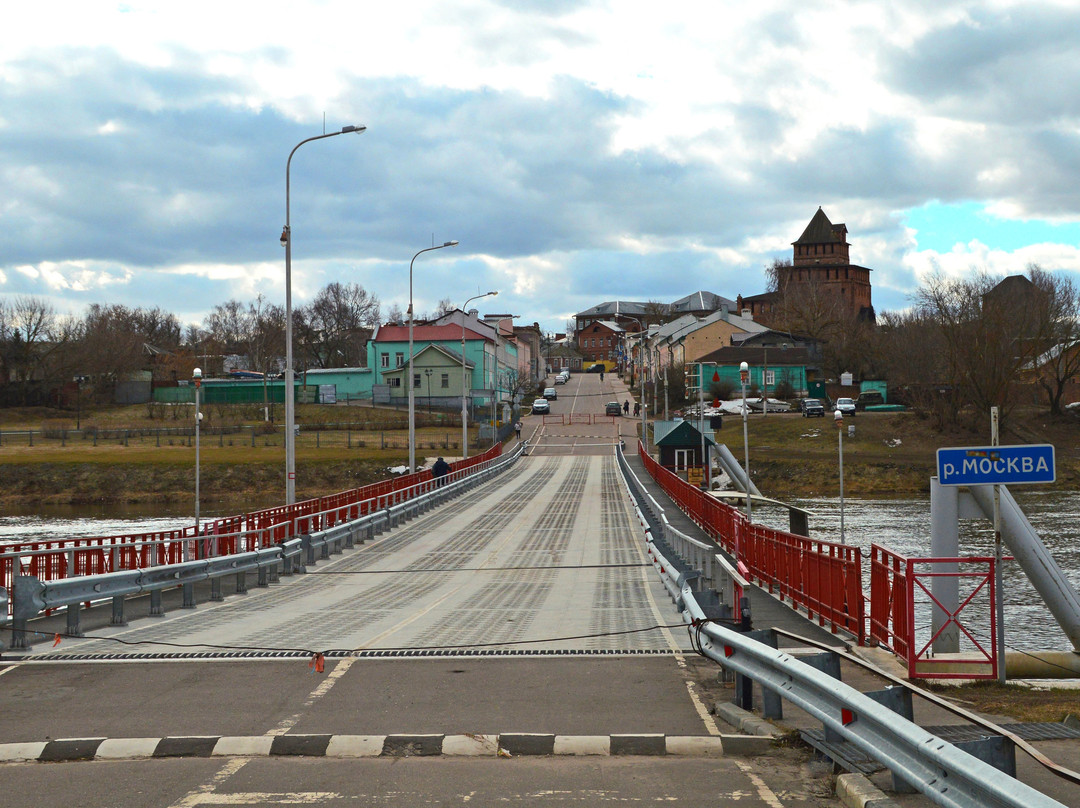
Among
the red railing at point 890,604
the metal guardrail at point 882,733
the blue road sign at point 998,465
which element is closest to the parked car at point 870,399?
the red railing at point 890,604

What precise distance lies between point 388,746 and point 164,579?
881 cm

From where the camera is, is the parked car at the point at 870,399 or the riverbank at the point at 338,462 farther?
the parked car at the point at 870,399

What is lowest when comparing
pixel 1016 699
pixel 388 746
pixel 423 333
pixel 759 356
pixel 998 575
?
pixel 1016 699

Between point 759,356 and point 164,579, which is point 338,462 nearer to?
point 164,579

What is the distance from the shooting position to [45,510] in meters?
62.4

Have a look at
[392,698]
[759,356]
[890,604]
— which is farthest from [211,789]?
[759,356]

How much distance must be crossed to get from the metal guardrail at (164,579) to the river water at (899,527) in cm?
1297

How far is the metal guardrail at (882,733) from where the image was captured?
4871mm

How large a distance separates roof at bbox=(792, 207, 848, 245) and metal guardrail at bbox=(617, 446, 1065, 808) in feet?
577

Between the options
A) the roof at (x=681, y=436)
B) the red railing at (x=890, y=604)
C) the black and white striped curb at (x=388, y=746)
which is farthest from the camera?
the roof at (x=681, y=436)

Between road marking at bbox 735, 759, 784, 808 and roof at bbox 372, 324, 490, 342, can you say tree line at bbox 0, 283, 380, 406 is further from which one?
road marking at bbox 735, 759, 784, 808

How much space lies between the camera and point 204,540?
20375mm

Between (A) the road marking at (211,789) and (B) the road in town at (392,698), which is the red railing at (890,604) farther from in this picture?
(A) the road marking at (211,789)

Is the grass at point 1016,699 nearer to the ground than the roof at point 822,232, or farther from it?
nearer to the ground
